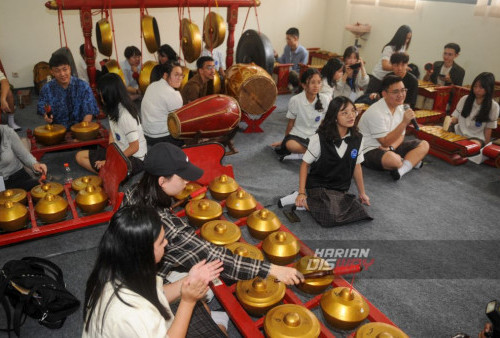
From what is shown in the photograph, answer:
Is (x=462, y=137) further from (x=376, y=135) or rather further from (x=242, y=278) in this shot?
(x=242, y=278)

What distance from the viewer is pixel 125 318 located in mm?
1045

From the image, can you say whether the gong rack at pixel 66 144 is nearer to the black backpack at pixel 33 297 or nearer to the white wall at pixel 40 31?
the black backpack at pixel 33 297

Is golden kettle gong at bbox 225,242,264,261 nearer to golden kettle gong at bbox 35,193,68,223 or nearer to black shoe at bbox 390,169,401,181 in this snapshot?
golden kettle gong at bbox 35,193,68,223

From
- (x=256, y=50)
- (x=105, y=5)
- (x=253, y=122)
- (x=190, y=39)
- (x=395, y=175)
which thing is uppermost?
(x=105, y=5)

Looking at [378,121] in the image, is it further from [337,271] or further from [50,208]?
[50,208]

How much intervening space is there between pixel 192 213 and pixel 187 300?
911 millimetres

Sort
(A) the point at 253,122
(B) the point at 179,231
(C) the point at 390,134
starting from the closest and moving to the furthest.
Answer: (B) the point at 179,231 → (C) the point at 390,134 → (A) the point at 253,122

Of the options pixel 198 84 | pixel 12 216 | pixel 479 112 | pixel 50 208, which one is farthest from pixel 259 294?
pixel 479 112

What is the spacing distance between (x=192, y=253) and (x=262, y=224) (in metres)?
0.62

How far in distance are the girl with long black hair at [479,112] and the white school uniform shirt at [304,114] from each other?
4.81 feet

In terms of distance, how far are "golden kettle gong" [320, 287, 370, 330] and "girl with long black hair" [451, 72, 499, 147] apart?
2.88 meters

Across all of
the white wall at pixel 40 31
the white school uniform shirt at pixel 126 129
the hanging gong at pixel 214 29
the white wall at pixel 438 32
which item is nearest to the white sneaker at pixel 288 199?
the white school uniform shirt at pixel 126 129

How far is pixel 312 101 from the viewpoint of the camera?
11.6 ft

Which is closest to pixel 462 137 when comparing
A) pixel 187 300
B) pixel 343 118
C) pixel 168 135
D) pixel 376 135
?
pixel 376 135
